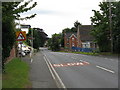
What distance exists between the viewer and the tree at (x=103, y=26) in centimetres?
3831

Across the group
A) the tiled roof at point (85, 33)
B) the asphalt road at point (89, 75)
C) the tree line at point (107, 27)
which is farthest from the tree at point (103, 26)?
the tiled roof at point (85, 33)

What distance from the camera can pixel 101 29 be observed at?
38.3 m

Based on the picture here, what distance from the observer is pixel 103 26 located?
38.3 m

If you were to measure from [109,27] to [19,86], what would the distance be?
96.7 feet

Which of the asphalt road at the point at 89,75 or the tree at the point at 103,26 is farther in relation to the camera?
the tree at the point at 103,26

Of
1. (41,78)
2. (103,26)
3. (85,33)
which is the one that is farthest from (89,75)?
(85,33)

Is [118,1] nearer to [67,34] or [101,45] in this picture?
[101,45]

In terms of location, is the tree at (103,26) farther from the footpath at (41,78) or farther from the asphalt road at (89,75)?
the footpath at (41,78)

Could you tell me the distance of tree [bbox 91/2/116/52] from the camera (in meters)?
38.3

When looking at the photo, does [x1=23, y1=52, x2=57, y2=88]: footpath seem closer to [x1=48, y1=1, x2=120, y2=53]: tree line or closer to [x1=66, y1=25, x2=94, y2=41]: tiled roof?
[x1=48, y1=1, x2=120, y2=53]: tree line

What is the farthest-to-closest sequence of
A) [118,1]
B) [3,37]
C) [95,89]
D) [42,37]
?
[42,37] → [118,1] → [3,37] → [95,89]

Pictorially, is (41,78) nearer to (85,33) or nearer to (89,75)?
(89,75)

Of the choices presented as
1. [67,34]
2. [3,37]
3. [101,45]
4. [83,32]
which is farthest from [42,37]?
[3,37]

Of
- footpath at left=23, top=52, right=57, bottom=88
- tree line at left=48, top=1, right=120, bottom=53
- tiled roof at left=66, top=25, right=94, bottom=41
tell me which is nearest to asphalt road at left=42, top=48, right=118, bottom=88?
footpath at left=23, top=52, right=57, bottom=88
